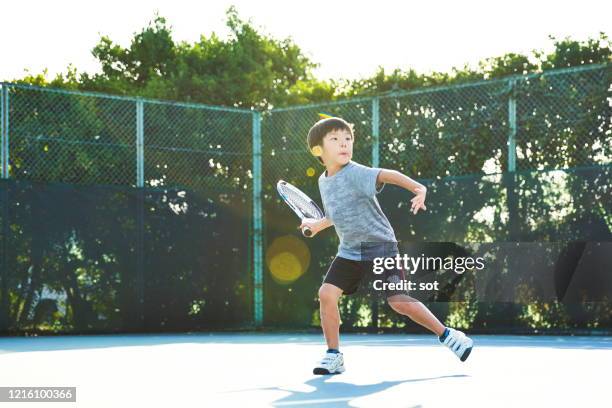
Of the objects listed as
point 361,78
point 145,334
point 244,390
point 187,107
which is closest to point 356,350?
point 244,390

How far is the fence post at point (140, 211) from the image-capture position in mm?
10094

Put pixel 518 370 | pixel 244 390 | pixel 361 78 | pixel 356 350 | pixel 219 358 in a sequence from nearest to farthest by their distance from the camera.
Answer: pixel 244 390 < pixel 518 370 < pixel 219 358 < pixel 356 350 < pixel 361 78

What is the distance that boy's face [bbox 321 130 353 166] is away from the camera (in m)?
5.27

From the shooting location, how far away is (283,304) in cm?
1070

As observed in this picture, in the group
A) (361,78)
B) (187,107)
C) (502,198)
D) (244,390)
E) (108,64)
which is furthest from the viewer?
(108,64)

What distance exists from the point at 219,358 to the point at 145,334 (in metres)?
3.52

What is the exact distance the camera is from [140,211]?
10148 mm

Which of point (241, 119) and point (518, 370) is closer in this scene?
point (518, 370)

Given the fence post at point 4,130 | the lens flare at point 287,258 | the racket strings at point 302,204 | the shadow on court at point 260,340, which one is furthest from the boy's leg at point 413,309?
the fence post at point 4,130

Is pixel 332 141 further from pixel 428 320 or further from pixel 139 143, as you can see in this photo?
pixel 139 143

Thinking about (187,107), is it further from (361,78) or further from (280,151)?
(361,78)

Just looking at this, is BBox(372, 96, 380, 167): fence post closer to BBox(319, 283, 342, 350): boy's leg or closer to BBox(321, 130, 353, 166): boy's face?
BBox(321, 130, 353, 166): boy's face

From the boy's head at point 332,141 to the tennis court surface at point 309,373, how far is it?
4.18 feet

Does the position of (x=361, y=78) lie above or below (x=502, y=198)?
above
